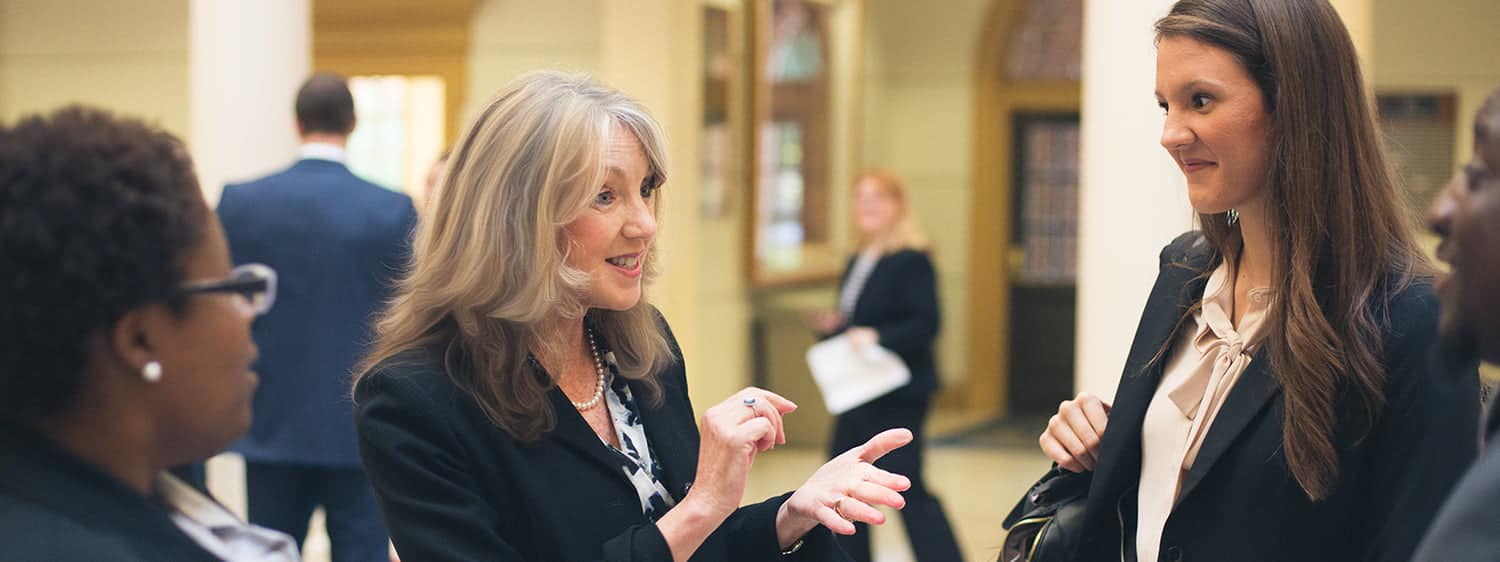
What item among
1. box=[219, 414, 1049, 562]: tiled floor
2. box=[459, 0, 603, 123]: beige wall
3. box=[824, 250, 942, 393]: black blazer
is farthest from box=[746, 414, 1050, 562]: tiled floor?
box=[459, 0, 603, 123]: beige wall

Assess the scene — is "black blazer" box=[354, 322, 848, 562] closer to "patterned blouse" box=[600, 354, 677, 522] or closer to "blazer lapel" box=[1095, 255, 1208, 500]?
"patterned blouse" box=[600, 354, 677, 522]

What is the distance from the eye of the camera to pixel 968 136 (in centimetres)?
1249

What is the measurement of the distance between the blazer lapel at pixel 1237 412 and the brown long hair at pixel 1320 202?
0.03 meters

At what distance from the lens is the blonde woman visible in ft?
6.62

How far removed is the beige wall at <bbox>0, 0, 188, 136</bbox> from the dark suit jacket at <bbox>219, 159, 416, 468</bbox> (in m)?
5.12

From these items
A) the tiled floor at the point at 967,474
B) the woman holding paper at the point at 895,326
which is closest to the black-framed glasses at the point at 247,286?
the woman holding paper at the point at 895,326

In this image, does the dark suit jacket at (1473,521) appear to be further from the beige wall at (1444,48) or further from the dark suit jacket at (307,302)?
the beige wall at (1444,48)

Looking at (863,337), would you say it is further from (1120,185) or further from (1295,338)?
(1295,338)

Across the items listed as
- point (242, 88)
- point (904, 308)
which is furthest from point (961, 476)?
point (242, 88)

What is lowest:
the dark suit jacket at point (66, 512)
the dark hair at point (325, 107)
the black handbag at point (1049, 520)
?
the black handbag at point (1049, 520)

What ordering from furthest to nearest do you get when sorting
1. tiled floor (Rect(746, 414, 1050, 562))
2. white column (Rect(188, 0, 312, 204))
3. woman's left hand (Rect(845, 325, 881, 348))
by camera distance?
1. tiled floor (Rect(746, 414, 1050, 562))
2. woman's left hand (Rect(845, 325, 881, 348))
3. white column (Rect(188, 0, 312, 204))

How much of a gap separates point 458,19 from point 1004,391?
5797 millimetres

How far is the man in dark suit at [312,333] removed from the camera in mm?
4750

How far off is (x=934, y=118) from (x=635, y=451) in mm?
10476
